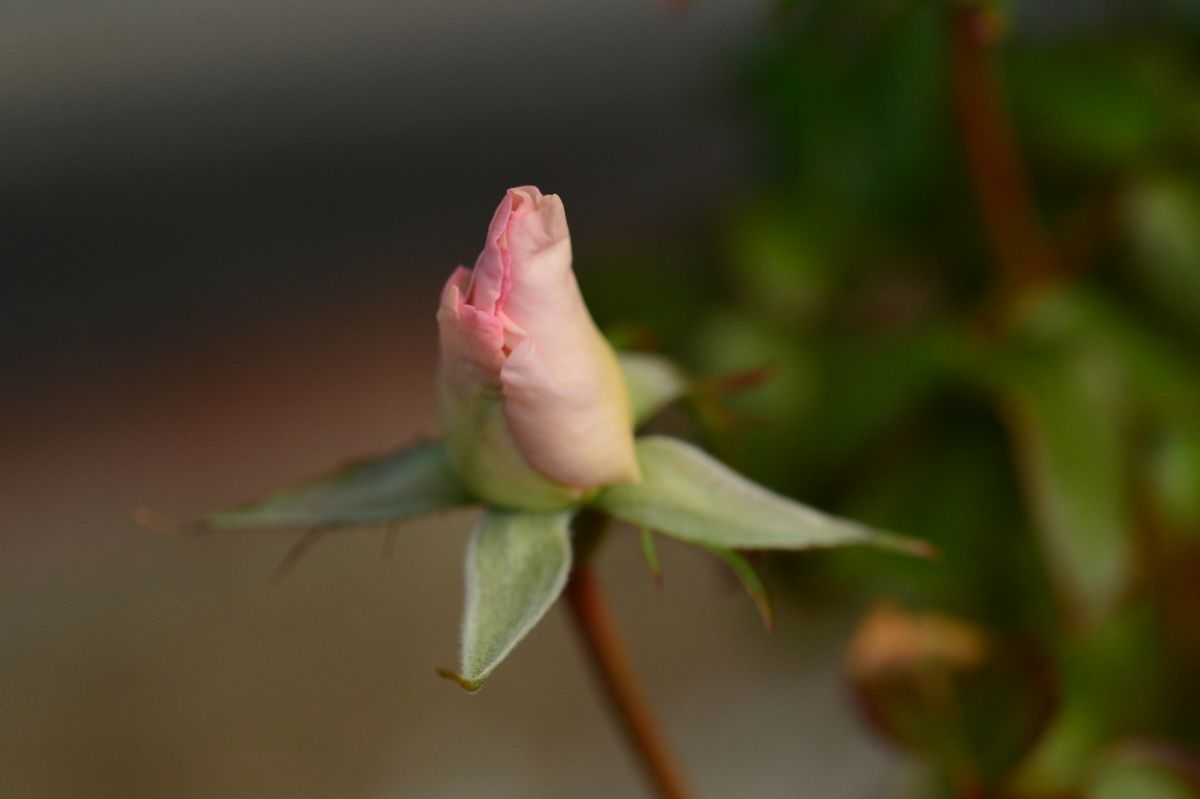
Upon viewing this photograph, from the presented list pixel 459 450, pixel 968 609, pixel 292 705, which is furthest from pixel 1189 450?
pixel 292 705

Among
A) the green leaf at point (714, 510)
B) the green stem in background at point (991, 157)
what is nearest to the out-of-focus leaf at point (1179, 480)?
the green stem in background at point (991, 157)

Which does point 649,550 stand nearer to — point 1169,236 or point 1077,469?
Answer: point 1077,469

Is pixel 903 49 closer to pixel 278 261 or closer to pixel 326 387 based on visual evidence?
pixel 326 387

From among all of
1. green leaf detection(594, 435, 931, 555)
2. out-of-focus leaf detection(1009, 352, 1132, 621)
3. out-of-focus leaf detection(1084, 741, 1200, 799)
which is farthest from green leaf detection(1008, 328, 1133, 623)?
green leaf detection(594, 435, 931, 555)

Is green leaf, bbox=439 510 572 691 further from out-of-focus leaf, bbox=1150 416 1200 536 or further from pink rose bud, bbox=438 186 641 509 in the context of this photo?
out-of-focus leaf, bbox=1150 416 1200 536

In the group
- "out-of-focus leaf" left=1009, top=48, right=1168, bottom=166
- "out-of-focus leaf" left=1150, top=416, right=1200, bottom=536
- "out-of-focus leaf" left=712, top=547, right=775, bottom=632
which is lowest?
"out-of-focus leaf" left=1150, top=416, right=1200, bottom=536

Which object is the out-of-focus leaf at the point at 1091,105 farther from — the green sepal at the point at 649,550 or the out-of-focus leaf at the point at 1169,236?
the green sepal at the point at 649,550

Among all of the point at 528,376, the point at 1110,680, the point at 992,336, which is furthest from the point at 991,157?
the point at 528,376
